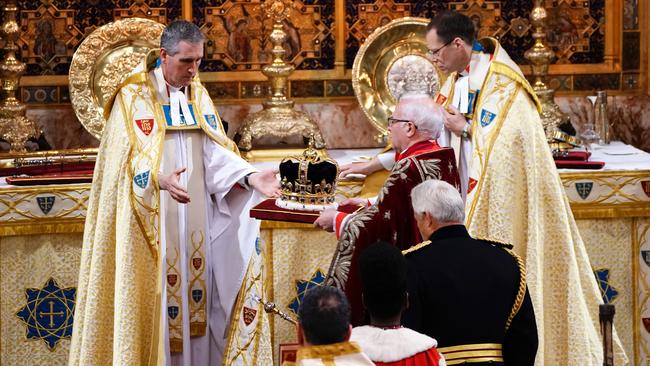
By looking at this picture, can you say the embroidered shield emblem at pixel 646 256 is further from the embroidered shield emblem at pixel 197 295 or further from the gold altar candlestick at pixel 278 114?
the embroidered shield emblem at pixel 197 295

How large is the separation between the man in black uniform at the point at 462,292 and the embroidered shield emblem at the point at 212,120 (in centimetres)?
220

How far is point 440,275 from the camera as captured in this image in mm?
5492

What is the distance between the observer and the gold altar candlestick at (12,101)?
31.5 feet

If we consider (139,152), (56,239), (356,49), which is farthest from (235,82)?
(139,152)

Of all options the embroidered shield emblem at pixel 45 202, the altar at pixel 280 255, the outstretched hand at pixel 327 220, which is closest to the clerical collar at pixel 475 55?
the altar at pixel 280 255

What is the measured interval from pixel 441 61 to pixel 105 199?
1.93 metres

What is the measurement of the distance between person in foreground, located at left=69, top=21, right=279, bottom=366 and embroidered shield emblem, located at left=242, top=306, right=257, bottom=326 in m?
0.08

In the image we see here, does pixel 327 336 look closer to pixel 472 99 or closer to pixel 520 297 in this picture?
pixel 520 297

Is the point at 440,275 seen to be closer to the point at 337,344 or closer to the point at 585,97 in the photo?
the point at 337,344

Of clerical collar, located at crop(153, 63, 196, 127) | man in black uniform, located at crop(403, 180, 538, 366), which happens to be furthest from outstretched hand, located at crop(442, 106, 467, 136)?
man in black uniform, located at crop(403, 180, 538, 366)

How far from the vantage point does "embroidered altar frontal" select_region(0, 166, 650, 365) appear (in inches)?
337

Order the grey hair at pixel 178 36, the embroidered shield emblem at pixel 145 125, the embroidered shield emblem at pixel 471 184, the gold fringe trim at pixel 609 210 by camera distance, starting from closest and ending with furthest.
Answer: the grey hair at pixel 178 36
the embroidered shield emblem at pixel 145 125
the embroidered shield emblem at pixel 471 184
the gold fringe trim at pixel 609 210

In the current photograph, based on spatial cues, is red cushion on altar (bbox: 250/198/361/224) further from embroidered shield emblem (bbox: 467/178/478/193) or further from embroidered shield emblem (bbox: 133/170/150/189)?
embroidered shield emblem (bbox: 467/178/478/193)

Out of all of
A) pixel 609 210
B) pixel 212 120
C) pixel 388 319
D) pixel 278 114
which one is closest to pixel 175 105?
pixel 212 120
